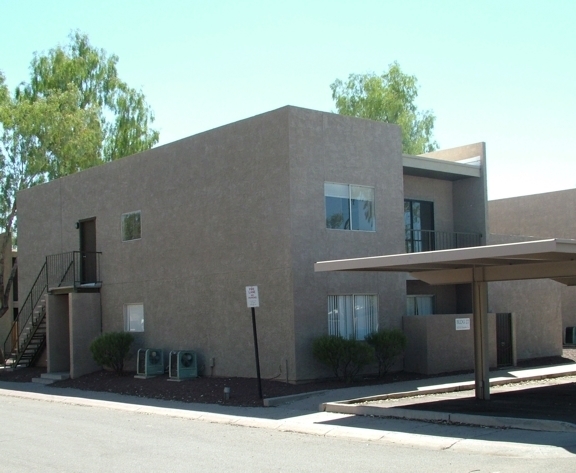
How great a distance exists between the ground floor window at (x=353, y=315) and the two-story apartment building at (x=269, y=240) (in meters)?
Result: 0.04

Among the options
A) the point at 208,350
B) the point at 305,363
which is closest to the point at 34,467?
the point at 305,363

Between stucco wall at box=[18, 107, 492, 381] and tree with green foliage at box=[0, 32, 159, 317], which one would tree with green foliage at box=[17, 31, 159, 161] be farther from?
stucco wall at box=[18, 107, 492, 381]

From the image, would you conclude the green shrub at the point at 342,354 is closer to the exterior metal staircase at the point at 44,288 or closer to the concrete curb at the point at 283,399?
the concrete curb at the point at 283,399

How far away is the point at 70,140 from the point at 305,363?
66.2 ft

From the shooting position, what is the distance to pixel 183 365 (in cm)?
2108

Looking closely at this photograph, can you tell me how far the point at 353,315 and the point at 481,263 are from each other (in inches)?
218

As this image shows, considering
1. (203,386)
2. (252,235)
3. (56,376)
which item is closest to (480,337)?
(252,235)

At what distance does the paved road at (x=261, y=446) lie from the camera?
Answer: 33.7ft

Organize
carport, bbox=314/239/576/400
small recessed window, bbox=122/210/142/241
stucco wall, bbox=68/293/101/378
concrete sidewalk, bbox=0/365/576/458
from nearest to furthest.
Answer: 1. concrete sidewalk, bbox=0/365/576/458
2. carport, bbox=314/239/576/400
3. small recessed window, bbox=122/210/142/241
4. stucco wall, bbox=68/293/101/378

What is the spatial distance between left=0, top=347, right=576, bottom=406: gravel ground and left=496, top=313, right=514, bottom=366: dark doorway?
58 cm

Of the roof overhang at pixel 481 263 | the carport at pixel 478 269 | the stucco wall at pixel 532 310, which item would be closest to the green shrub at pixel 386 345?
the roof overhang at pixel 481 263

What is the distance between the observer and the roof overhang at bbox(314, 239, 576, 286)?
12812mm

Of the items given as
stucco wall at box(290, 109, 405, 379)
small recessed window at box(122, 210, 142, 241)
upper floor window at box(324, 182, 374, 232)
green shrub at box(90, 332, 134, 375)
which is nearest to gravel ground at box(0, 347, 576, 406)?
green shrub at box(90, 332, 134, 375)

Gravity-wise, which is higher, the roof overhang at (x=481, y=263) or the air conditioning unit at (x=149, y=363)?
the roof overhang at (x=481, y=263)
